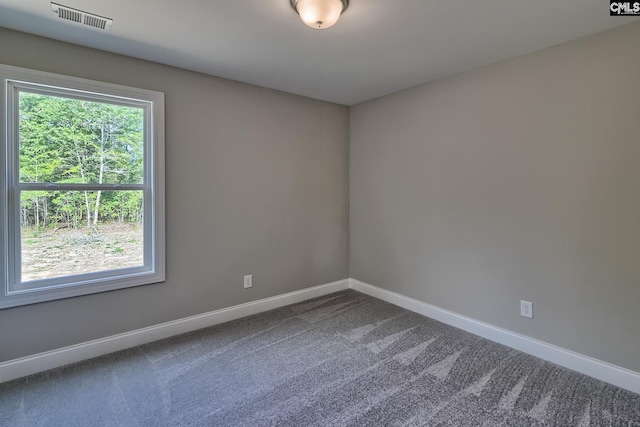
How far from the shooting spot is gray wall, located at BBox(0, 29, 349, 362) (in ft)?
7.50

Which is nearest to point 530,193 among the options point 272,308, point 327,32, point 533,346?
point 533,346

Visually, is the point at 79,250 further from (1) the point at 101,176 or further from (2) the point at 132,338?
(2) the point at 132,338

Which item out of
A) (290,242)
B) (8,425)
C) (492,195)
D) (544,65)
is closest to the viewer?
(8,425)

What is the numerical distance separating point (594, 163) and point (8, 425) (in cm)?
405

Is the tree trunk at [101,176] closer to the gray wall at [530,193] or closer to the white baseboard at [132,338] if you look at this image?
the white baseboard at [132,338]

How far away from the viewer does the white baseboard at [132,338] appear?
215 centimetres

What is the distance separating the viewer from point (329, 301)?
11.9 ft

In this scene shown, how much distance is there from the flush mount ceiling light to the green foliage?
173 centimetres

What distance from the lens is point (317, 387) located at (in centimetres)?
205

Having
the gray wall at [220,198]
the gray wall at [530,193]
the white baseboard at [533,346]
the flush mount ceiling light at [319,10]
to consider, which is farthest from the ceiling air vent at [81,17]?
the white baseboard at [533,346]

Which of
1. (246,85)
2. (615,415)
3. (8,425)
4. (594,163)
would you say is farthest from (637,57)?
(8,425)

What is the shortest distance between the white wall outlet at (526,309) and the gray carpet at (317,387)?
1.06 ft

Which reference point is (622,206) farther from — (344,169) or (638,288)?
(344,169)

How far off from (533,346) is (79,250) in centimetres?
374
